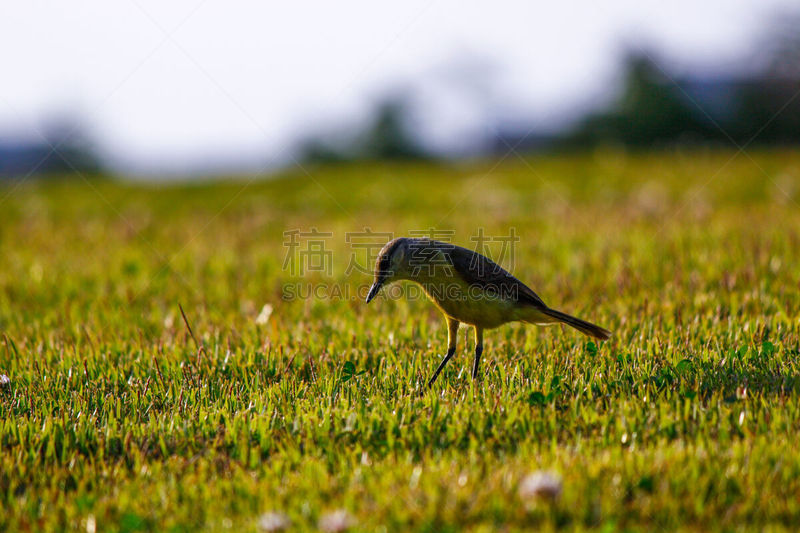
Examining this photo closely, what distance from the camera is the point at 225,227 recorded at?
11906mm

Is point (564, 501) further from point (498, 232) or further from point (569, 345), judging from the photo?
point (498, 232)

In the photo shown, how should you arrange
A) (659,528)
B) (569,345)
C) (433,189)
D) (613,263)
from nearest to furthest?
1. (659,528)
2. (569,345)
3. (613,263)
4. (433,189)

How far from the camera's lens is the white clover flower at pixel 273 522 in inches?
110

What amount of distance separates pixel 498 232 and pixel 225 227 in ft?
15.8

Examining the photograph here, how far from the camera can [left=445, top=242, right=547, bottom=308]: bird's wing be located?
501cm

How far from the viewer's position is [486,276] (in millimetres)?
5090

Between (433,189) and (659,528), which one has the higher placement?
(433,189)

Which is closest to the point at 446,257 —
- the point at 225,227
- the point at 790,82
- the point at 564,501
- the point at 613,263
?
the point at 564,501

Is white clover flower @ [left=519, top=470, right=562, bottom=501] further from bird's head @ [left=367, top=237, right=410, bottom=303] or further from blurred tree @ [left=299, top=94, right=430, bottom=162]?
blurred tree @ [left=299, top=94, right=430, bottom=162]

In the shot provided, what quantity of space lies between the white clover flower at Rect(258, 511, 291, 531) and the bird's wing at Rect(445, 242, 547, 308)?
255 cm

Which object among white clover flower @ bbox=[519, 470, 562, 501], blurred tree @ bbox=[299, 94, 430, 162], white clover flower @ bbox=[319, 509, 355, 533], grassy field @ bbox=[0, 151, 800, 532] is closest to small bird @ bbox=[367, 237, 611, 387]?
grassy field @ bbox=[0, 151, 800, 532]

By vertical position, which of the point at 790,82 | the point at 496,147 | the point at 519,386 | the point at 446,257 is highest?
the point at 790,82

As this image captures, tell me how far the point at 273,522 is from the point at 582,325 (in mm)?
2804

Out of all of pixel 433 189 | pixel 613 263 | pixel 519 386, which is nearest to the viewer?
pixel 519 386
